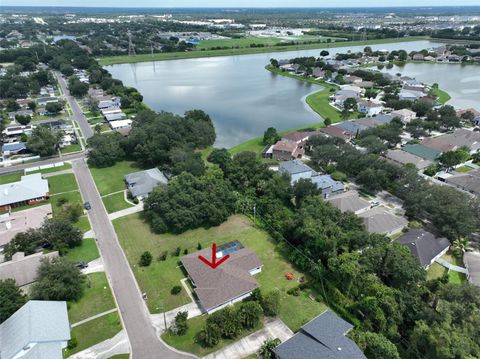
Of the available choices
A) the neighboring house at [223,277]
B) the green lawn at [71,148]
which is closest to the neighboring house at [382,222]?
the neighboring house at [223,277]

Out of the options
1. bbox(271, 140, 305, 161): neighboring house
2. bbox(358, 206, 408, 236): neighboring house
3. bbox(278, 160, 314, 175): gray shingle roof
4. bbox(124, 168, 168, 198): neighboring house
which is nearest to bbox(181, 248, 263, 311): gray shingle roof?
bbox(358, 206, 408, 236): neighboring house

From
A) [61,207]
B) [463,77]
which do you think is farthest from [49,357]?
[463,77]

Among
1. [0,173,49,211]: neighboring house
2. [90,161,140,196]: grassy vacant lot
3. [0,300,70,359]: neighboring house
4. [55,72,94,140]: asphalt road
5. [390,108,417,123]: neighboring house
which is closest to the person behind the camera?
[0,300,70,359]: neighboring house

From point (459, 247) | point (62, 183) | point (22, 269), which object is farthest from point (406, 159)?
Answer: point (62, 183)

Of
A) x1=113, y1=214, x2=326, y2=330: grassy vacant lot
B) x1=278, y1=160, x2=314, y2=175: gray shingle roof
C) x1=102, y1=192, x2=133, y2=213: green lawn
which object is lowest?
x1=113, y1=214, x2=326, y2=330: grassy vacant lot

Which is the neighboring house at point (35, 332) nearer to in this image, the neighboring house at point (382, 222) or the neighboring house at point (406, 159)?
the neighboring house at point (382, 222)

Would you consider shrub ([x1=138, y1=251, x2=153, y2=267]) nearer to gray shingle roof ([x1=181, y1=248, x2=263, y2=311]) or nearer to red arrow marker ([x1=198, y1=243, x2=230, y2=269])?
gray shingle roof ([x1=181, y1=248, x2=263, y2=311])
